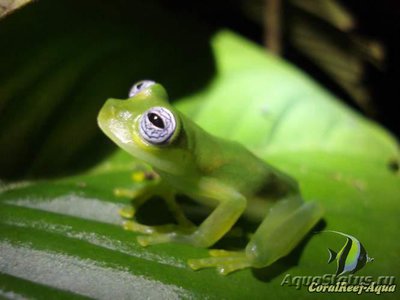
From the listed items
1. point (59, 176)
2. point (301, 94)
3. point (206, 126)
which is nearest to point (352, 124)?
point (301, 94)

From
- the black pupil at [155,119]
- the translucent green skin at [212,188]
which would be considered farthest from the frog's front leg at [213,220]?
the black pupil at [155,119]

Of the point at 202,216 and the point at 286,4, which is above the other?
the point at 286,4

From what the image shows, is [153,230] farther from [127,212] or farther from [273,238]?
[273,238]

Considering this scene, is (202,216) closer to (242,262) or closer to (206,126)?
(242,262)

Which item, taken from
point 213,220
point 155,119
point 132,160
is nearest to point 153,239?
point 213,220

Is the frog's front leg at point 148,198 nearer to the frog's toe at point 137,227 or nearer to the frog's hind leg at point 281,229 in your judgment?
the frog's toe at point 137,227

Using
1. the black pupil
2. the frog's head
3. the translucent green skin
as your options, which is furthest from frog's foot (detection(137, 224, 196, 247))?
the black pupil
